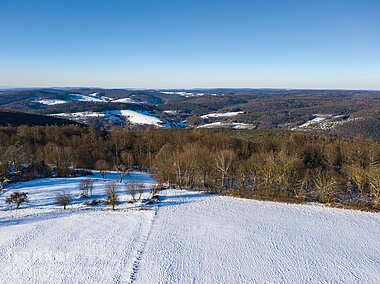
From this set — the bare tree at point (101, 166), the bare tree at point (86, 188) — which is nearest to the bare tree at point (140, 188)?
the bare tree at point (86, 188)

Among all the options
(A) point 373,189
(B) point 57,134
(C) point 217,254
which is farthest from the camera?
(B) point 57,134

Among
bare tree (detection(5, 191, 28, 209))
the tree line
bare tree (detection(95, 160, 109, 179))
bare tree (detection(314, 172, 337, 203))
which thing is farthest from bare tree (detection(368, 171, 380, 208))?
bare tree (detection(5, 191, 28, 209))

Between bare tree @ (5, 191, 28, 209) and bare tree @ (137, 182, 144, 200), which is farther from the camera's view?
bare tree @ (137, 182, 144, 200)

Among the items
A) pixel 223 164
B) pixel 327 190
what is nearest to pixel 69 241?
pixel 223 164

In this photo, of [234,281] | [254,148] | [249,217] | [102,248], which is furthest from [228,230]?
[254,148]

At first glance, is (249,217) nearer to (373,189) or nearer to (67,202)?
(373,189)

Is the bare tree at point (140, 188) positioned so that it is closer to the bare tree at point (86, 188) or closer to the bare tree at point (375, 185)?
the bare tree at point (86, 188)

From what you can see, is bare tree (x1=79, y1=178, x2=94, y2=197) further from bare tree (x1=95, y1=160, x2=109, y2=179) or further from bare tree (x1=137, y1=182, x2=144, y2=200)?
bare tree (x1=95, y1=160, x2=109, y2=179)

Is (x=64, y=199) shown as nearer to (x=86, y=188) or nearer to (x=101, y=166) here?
(x=86, y=188)
